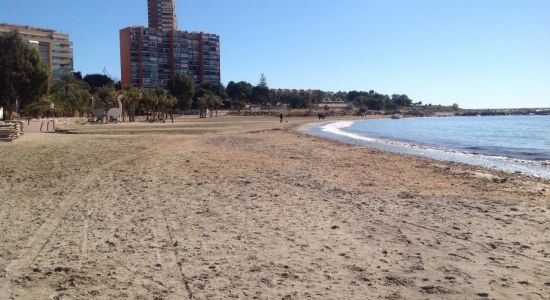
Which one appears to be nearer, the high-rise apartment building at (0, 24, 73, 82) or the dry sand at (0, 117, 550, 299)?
the dry sand at (0, 117, 550, 299)

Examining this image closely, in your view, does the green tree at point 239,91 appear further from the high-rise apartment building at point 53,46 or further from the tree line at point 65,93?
the high-rise apartment building at point 53,46

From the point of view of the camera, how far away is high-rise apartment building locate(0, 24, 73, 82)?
128250mm

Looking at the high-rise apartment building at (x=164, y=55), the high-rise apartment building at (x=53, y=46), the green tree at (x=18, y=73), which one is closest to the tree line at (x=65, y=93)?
the green tree at (x=18, y=73)

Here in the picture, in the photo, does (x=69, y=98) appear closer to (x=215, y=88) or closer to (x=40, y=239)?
(x=215, y=88)

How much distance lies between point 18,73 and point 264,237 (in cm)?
4629

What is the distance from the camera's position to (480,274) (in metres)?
4.91

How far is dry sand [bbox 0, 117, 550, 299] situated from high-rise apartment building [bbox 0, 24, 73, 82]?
131519mm

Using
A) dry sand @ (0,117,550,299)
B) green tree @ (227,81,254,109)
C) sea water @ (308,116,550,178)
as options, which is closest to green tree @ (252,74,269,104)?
green tree @ (227,81,254,109)

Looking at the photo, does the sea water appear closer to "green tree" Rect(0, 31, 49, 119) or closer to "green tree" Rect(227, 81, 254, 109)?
"green tree" Rect(0, 31, 49, 119)

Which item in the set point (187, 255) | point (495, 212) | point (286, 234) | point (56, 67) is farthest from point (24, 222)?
point (56, 67)

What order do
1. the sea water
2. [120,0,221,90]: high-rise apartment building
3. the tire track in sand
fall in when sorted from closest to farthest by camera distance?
the tire track in sand
the sea water
[120,0,221,90]: high-rise apartment building

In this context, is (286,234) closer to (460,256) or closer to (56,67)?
(460,256)

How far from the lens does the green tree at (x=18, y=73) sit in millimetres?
43625

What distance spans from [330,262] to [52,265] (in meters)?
3.16
